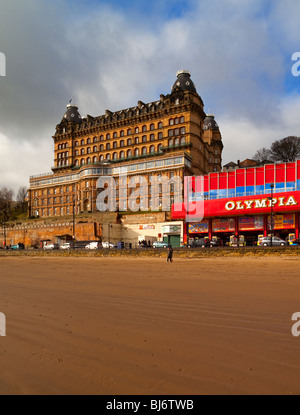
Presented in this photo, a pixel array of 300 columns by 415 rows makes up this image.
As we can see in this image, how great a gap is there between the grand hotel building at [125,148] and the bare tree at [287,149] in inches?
761

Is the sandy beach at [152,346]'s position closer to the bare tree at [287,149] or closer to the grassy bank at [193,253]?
the grassy bank at [193,253]

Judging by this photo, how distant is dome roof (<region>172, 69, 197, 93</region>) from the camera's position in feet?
281

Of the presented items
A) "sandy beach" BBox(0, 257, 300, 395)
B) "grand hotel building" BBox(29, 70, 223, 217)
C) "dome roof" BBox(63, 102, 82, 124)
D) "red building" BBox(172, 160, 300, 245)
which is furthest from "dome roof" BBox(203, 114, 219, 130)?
"sandy beach" BBox(0, 257, 300, 395)

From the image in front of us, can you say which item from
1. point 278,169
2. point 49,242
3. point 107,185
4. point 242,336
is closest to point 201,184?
point 278,169

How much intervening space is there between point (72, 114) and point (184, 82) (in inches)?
1589

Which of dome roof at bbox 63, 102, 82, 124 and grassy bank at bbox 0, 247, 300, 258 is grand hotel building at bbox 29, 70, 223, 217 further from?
grassy bank at bbox 0, 247, 300, 258

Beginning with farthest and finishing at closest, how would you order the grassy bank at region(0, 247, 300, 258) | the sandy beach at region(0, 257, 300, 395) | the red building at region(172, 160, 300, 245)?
1. the red building at region(172, 160, 300, 245)
2. the grassy bank at region(0, 247, 300, 258)
3. the sandy beach at region(0, 257, 300, 395)

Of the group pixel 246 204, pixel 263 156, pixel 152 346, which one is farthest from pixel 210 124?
pixel 152 346

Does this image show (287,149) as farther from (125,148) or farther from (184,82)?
(125,148)

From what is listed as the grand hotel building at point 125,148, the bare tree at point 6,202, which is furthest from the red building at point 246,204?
the bare tree at point 6,202

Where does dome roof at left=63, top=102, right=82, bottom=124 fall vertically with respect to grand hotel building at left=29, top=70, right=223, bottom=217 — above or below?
above

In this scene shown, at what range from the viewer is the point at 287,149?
8662cm
